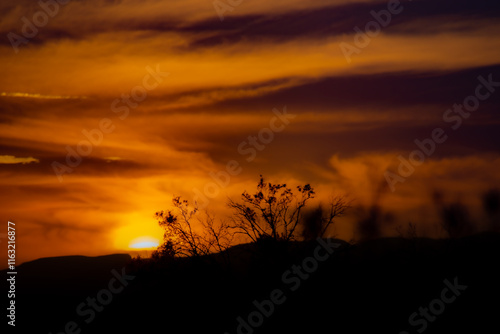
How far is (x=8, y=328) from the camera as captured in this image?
215ft

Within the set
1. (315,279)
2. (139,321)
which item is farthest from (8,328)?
(315,279)

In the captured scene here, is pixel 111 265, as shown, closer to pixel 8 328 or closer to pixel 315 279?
pixel 8 328

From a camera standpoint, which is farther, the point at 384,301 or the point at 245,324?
the point at 384,301

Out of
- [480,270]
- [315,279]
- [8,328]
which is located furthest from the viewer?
[8,328]

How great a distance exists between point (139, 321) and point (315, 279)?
25291 mm

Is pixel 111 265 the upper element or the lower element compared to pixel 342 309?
upper

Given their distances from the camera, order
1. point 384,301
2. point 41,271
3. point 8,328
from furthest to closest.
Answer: point 41,271 → point 8,328 → point 384,301

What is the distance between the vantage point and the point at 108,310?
2603 inches

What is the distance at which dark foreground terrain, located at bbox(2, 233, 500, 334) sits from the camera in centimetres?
3859

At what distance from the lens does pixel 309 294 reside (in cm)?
4156

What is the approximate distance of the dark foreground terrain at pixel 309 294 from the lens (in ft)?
127

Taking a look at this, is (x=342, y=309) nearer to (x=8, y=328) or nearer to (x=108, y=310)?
(x=108, y=310)

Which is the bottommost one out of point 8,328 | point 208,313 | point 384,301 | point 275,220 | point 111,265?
point 384,301

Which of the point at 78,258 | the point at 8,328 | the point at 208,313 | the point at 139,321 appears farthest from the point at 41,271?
the point at 208,313
